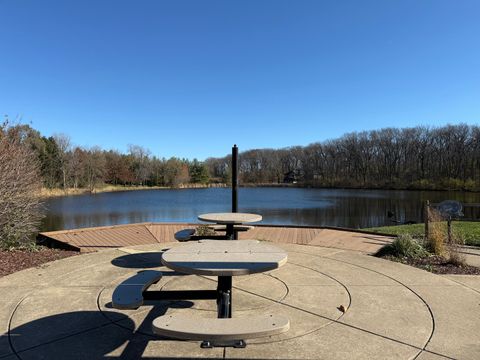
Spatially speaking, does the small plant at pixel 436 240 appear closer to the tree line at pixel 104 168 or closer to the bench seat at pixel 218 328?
the bench seat at pixel 218 328

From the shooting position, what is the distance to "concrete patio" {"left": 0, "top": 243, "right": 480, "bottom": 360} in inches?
128

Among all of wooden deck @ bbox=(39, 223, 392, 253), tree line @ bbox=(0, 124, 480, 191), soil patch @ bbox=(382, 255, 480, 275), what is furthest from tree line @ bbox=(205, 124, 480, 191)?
soil patch @ bbox=(382, 255, 480, 275)

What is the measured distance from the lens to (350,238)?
9.38m

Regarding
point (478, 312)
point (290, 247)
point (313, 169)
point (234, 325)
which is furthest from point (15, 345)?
point (313, 169)

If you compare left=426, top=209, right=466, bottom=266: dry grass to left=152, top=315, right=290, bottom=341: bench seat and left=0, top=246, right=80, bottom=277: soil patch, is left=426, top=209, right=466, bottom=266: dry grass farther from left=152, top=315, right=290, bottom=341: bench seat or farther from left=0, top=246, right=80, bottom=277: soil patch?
left=0, top=246, right=80, bottom=277: soil patch

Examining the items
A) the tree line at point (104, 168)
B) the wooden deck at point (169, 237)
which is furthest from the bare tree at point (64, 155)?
the wooden deck at point (169, 237)

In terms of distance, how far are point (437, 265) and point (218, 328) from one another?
5.25m

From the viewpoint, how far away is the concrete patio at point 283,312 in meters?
3.26

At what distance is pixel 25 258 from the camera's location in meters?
6.91

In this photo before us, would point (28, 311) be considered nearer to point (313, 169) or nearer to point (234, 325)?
point (234, 325)

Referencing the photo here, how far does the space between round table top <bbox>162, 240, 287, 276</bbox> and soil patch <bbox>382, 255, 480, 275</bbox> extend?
377cm

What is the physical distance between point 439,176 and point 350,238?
2985 inches

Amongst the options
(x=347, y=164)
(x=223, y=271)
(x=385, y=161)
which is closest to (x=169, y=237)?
(x=223, y=271)

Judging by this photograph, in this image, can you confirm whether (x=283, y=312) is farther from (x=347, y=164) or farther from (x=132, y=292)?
(x=347, y=164)
